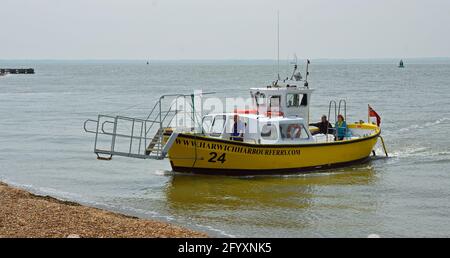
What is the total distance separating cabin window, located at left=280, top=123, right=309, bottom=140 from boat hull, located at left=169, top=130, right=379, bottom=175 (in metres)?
0.54

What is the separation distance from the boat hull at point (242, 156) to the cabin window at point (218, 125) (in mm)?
1377

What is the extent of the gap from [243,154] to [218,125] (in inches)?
71.3

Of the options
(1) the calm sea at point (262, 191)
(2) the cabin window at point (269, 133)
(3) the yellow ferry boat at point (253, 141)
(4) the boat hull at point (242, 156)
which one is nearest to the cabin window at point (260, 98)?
(3) the yellow ferry boat at point (253, 141)

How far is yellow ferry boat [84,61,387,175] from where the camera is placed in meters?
19.5

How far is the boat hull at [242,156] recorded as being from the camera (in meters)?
19.7

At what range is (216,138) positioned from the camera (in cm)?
1958

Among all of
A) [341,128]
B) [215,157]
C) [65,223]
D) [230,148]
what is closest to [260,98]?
[230,148]

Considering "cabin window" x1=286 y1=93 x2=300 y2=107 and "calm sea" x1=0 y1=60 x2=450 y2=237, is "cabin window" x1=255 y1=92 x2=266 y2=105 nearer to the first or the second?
"cabin window" x1=286 y1=93 x2=300 y2=107

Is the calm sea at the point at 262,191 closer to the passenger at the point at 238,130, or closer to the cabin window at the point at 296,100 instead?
the passenger at the point at 238,130

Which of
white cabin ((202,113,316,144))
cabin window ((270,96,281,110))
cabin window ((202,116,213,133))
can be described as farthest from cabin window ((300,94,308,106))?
cabin window ((202,116,213,133))

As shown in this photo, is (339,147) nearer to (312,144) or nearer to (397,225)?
(312,144)
